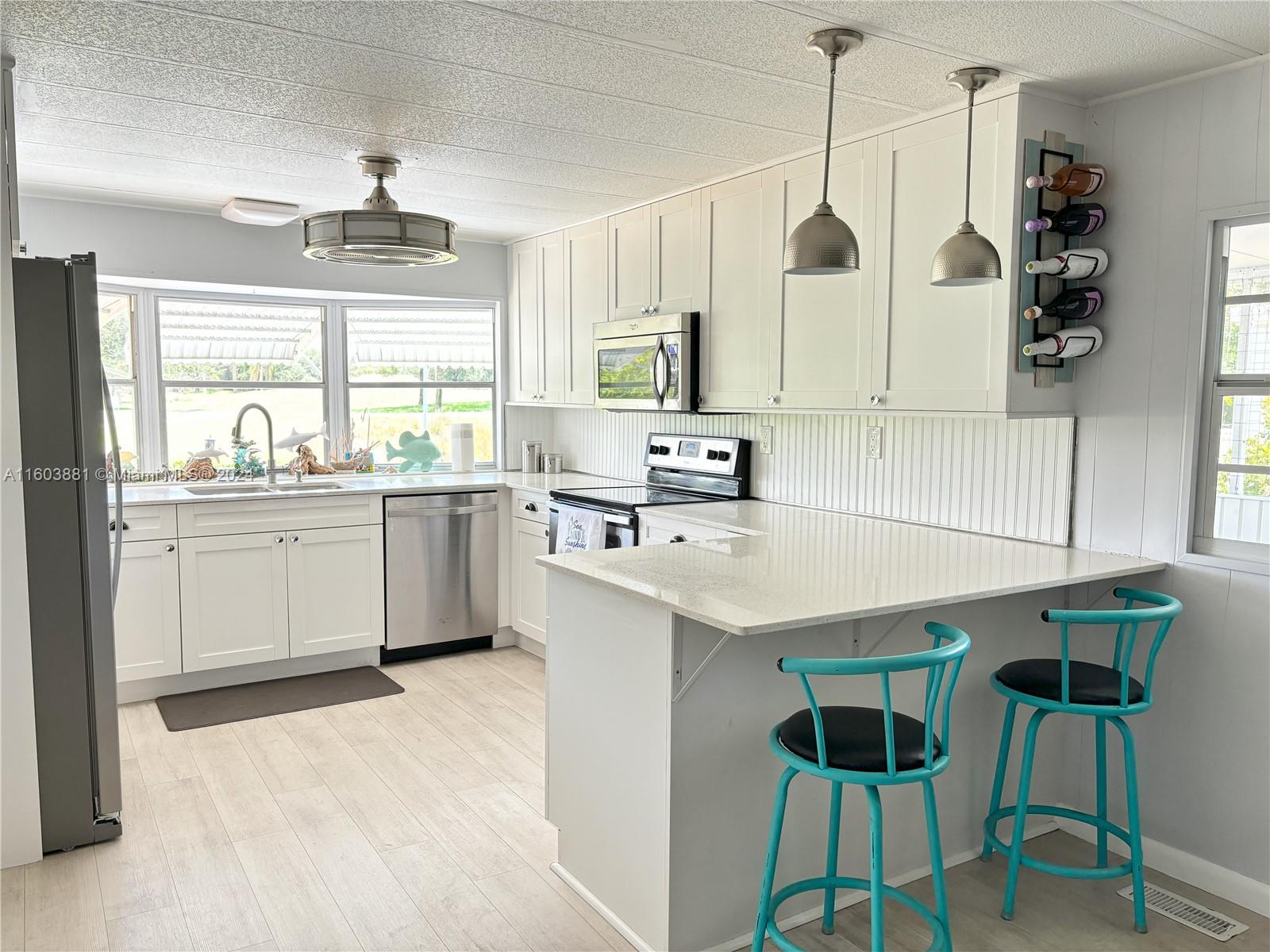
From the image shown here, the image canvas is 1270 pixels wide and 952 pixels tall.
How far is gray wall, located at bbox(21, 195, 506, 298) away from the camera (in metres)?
4.12

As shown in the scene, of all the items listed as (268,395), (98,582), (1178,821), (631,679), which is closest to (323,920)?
(631,679)

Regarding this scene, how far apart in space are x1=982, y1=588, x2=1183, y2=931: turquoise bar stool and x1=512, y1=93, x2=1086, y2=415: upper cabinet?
678 millimetres

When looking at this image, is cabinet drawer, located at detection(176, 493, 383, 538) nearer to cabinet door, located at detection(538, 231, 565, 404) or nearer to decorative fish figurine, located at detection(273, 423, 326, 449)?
decorative fish figurine, located at detection(273, 423, 326, 449)

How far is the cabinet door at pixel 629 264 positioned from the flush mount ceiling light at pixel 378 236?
3.90 ft

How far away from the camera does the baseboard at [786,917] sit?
2.30 meters

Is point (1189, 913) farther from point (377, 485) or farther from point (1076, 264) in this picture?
point (377, 485)

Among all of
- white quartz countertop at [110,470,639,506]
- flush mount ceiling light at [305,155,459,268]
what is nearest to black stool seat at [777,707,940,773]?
flush mount ceiling light at [305,155,459,268]

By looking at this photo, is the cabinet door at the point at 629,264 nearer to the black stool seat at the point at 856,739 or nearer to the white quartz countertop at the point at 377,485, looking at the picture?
the white quartz countertop at the point at 377,485

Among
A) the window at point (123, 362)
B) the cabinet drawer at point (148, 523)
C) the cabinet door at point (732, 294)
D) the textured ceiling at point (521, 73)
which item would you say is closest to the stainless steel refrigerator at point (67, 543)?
the textured ceiling at point (521, 73)

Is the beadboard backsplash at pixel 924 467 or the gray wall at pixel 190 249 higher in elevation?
the gray wall at pixel 190 249

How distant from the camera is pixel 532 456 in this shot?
5492mm

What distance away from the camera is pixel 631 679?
2.30 metres

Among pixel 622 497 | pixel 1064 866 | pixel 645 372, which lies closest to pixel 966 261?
pixel 1064 866

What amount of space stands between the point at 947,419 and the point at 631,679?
1.60 metres
